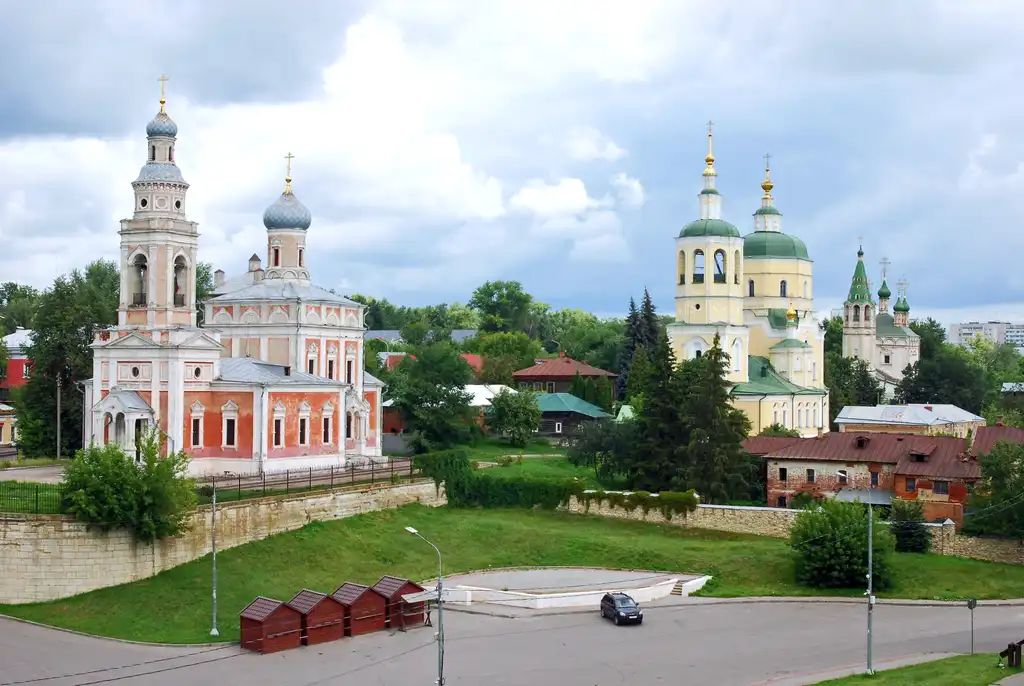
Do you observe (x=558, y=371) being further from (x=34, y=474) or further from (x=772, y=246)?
(x=34, y=474)

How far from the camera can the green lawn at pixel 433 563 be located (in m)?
38.3

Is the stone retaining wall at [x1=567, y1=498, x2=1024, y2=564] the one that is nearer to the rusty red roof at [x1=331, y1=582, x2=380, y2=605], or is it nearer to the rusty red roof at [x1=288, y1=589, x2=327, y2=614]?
the rusty red roof at [x1=331, y1=582, x2=380, y2=605]

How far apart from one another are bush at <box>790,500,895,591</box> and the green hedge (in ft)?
29.6

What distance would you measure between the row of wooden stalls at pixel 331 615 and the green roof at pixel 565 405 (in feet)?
130

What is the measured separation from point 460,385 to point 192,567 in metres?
24.4

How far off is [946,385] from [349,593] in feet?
223

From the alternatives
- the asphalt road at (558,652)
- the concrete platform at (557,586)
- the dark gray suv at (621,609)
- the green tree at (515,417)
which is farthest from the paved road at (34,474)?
the green tree at (515,417)

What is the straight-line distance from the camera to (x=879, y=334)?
129250 millimetres

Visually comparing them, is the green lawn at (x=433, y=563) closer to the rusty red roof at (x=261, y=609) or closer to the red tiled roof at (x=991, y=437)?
the rusty red roof at (x=261, y=609)

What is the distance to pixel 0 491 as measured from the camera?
1647 inches

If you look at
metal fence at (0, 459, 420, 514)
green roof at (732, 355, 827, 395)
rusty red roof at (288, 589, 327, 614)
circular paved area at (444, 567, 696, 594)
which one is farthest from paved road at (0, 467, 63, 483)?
green roof at (732, 355, 827, 395)

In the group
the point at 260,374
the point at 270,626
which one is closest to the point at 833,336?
the point at 260,374

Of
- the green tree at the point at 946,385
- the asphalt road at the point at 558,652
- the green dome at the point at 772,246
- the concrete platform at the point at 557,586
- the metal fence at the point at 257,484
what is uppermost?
the green dome at the point at 772,246

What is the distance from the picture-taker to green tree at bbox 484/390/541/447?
7012 centimetres
